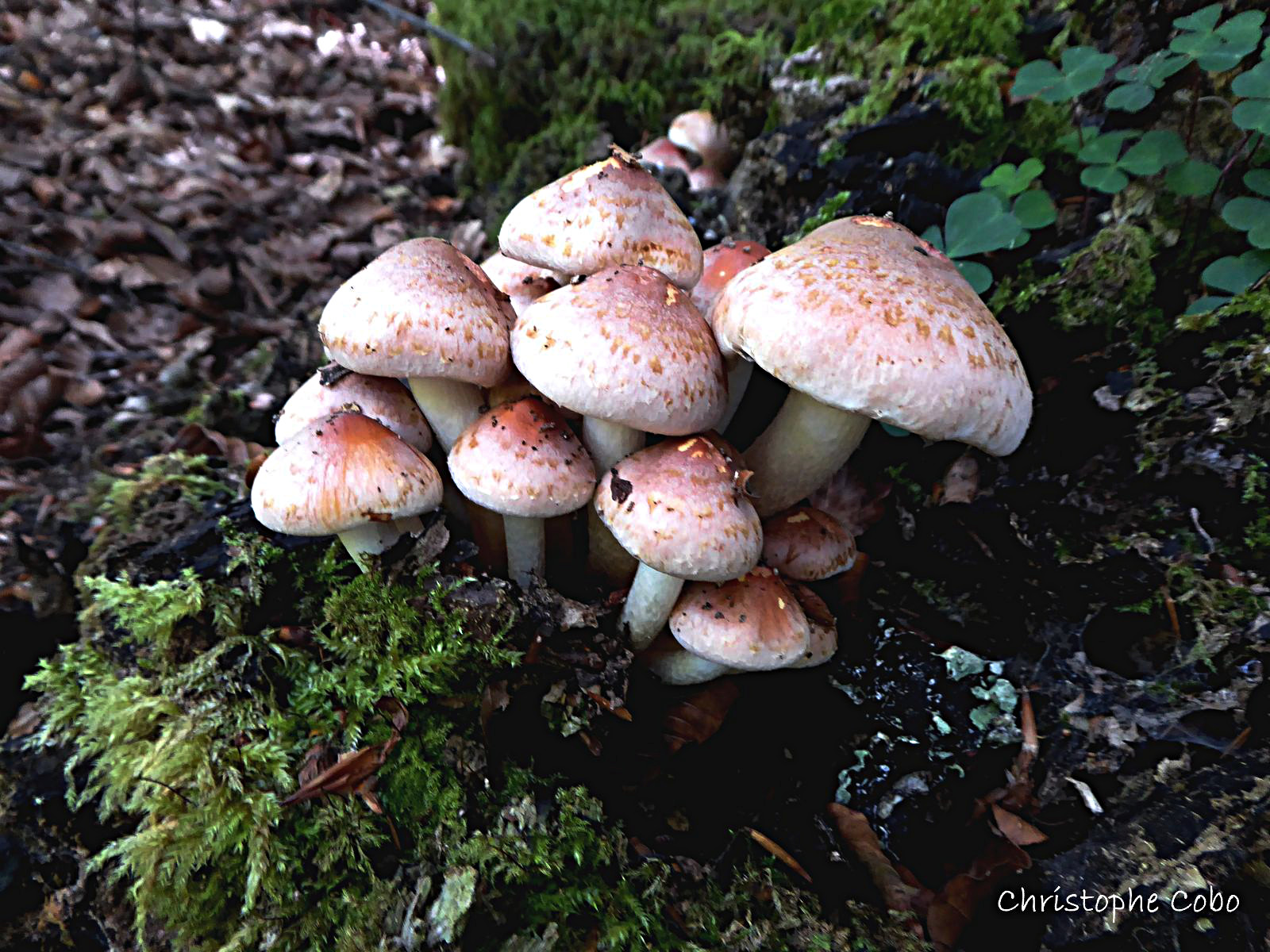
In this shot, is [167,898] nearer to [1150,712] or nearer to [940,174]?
[1150,712]

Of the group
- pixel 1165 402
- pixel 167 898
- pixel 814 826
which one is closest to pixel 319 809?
pixel 167 898

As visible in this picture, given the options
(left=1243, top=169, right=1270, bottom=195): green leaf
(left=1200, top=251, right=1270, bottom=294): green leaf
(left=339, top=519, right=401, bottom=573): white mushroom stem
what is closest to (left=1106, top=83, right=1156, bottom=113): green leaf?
(left=1243, top=169, right=1270, bottom=195): green leaf

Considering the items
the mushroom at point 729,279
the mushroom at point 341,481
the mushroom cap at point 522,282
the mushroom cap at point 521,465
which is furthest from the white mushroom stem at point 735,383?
the mushroom at point 341,481

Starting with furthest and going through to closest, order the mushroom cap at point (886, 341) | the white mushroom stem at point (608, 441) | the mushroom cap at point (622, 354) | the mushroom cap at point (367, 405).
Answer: the mushroom cap at point (367, 405), the white mushroom stem at point (608, 441), the mushroom cap at point (622, 354), the mushroom cap at point (886, 341)

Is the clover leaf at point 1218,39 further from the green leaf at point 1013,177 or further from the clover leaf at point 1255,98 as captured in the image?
the green leaf at point 1013,177

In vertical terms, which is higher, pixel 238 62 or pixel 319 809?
pixel 238 62

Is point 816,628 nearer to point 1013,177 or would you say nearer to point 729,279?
point 729,279
